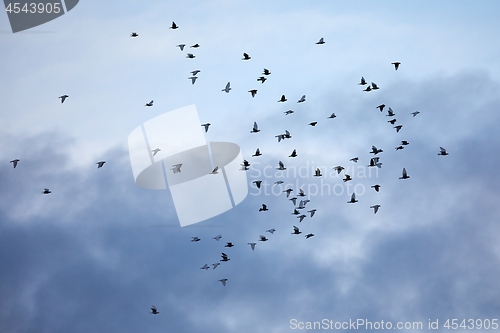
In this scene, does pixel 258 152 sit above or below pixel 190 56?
below

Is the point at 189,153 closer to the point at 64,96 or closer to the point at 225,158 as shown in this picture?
the point at 225,158

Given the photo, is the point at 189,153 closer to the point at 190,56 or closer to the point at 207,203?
the point at 207,203

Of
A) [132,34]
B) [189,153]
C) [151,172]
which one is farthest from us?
[151,172]

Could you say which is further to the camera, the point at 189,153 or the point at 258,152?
the point at 189,153

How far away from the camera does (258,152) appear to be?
8706 cm

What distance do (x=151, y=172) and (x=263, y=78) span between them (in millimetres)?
38054

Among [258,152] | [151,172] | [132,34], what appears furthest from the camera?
[151,172]

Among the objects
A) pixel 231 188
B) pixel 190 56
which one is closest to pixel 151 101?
pixel 190 56

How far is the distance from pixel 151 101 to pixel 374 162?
28723 mm

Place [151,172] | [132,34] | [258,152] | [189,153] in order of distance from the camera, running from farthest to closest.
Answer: [151,172], [189,153], [258,152], [132,34]

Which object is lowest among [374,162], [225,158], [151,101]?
[225,158]

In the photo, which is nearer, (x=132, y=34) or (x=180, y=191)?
(x=132, y=34)

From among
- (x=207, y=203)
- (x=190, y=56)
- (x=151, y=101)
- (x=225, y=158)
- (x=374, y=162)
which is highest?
(x=190, y=56)

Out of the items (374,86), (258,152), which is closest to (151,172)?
(258,152)
